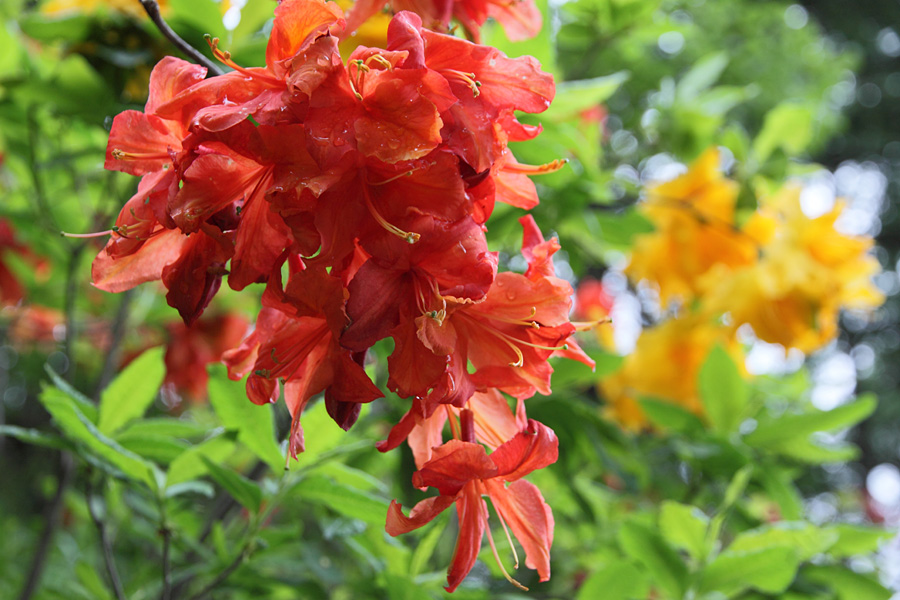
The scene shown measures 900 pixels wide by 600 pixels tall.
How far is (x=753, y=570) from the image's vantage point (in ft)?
2.52

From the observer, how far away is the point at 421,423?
0.48 meters

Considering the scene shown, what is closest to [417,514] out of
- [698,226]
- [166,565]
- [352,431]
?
[166,565]

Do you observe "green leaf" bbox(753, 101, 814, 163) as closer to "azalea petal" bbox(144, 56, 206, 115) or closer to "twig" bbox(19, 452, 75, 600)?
"azalea petal" bbox(144, 56, 206, 115)

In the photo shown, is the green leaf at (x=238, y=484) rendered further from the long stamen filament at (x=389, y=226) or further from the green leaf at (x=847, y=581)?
the green leaf at (x=847, y=581)

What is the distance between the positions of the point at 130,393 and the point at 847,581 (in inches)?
35.3

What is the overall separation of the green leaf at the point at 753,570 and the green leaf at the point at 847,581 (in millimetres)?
224

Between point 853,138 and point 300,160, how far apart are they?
761cm

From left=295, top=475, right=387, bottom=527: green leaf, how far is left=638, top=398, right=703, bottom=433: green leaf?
1.96ft

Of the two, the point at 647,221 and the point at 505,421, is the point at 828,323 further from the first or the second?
the point at 505,421

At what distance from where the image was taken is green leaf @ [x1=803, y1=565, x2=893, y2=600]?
934mm

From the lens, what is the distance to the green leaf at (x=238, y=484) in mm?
650

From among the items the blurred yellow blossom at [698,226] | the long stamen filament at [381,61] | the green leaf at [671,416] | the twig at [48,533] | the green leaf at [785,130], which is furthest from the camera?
the blurred yellow blossom at [698,226]

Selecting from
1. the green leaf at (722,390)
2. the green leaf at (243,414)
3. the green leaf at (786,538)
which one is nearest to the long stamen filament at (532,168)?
the green leaf at (243,414)

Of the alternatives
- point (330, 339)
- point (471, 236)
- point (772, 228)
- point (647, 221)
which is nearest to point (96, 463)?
point (330, 339)
